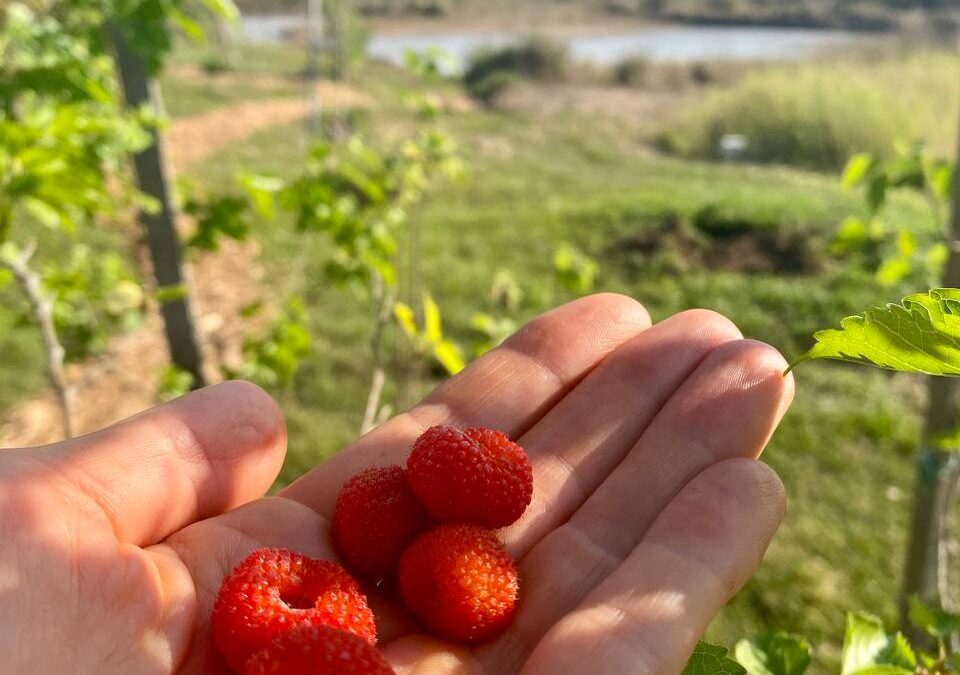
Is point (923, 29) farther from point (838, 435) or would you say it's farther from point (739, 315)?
point (838, 435)

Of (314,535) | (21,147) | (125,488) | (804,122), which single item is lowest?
(804,122)

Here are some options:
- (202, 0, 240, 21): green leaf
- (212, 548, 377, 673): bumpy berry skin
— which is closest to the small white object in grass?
(202, 0, 240, 21): green leaf

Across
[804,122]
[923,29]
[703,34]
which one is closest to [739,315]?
[804,122]

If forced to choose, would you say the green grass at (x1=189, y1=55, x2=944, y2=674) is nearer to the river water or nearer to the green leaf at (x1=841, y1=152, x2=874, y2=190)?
the green leaf at (x1=841, y1=152, x2=874, y2=190)

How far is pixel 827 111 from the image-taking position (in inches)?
359

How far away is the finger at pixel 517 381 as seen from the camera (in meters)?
1.60

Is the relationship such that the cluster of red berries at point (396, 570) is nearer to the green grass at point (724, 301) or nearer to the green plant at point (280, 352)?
the green plant at point (280, 352)

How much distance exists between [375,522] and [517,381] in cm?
43

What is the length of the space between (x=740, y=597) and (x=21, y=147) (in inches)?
88.3

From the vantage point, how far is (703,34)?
15.1m

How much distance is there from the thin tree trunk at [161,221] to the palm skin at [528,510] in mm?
1097

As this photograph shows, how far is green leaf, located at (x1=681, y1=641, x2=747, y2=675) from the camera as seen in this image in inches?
39.7

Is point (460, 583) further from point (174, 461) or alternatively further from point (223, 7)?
point (223, 7)

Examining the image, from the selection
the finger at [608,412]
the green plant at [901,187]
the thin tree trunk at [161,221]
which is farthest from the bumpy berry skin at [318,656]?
the thin tree trunk at [161,221]
